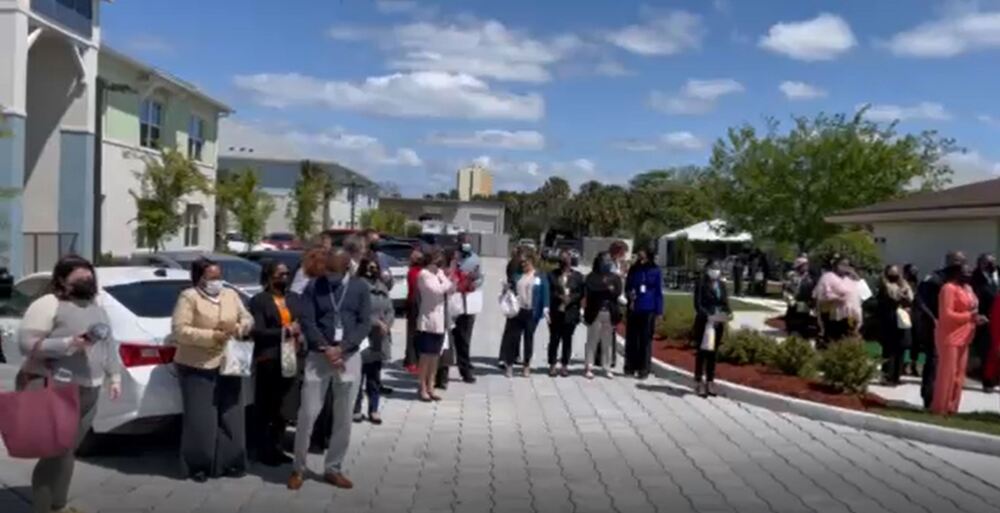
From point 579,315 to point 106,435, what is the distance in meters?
6.94

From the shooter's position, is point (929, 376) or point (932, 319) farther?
point (932, 319)

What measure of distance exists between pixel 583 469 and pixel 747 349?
586cm

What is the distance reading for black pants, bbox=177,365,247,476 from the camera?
779 centimetres

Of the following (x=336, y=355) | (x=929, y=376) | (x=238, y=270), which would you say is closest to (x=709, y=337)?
(x=929, y=376)

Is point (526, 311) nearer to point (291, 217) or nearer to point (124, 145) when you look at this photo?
point (124, 145)

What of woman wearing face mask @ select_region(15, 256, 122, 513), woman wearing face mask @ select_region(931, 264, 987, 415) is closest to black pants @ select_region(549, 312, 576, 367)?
woman wearing face mask @ select_region(931, 264, 987, 415)

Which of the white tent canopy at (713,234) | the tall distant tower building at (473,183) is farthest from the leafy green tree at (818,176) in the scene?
the tall distant tower building at (473,183)

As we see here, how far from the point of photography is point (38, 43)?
28.4 meters

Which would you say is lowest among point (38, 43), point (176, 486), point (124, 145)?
point (176, 486)

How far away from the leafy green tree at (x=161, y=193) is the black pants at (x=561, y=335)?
2156 cm

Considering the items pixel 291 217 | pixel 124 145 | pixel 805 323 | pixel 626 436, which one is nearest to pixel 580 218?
pixel 291 217

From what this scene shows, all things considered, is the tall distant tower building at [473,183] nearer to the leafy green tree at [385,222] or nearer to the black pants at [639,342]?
the leafy green tree at [385,222]

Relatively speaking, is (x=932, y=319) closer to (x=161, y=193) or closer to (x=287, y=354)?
(x=287, y=354)

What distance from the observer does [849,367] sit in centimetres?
1175
